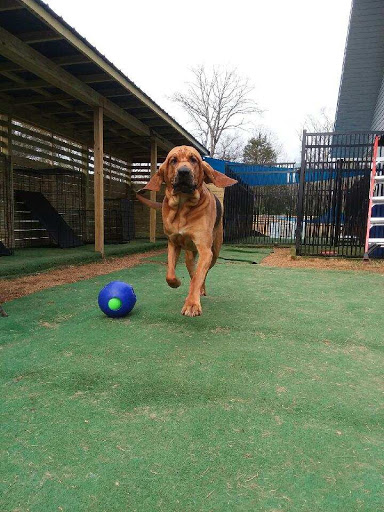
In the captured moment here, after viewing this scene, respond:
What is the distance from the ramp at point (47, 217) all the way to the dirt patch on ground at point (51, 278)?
8.43 feet

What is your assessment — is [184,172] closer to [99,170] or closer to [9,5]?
[9,5]

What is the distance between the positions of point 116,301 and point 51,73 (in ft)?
17.2

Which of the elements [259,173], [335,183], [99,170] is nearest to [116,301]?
[99,170]

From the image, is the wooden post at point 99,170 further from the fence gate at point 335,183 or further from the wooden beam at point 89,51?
the fence gate at point 335,183

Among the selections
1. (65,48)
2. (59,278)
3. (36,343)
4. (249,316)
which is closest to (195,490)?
(36,343)

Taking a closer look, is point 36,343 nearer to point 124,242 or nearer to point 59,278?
point 59,278

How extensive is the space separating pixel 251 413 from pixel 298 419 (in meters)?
0.21

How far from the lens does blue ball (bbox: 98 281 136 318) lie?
3.18 meters

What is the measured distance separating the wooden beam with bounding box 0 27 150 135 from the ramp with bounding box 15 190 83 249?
10.5 ft

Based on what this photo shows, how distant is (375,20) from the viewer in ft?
42.0

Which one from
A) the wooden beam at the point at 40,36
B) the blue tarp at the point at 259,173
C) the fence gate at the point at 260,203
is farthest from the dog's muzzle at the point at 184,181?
the fence gate at the point at 260,203

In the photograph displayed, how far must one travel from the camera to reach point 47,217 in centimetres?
977

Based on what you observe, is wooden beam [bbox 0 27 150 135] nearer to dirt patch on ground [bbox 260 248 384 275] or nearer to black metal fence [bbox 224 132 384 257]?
black metal fence [bbox 224 132 384 257]

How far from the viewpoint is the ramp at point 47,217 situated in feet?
31.4
